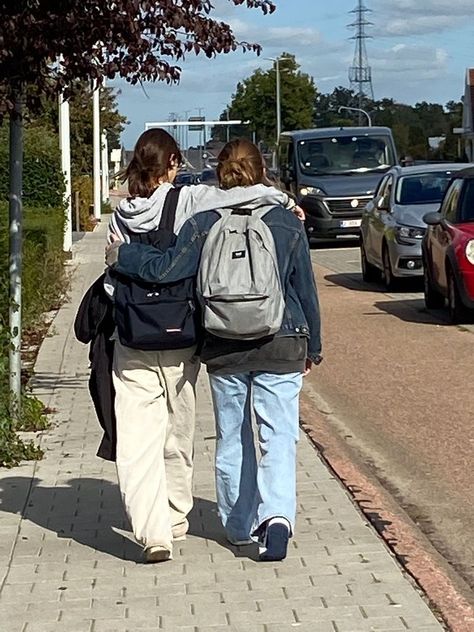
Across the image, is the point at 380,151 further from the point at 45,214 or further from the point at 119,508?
the point at 119,508

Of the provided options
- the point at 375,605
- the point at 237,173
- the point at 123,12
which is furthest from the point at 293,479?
the point at 123,12

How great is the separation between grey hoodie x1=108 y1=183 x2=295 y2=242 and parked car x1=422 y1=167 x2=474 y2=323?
891cm

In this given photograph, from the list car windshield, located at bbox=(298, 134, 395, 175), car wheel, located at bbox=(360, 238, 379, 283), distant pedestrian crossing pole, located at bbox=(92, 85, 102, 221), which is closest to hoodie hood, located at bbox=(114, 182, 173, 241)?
car wheel, located at bbox=(360, 238, 379, 283)

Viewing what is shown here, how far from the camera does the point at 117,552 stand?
598 centimetres

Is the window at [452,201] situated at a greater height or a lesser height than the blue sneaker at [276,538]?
greater

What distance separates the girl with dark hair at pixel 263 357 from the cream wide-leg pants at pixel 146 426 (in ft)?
0.59

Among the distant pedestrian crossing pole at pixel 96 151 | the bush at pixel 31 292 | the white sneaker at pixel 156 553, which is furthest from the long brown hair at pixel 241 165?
the distant pedestrian crossing pole at pixel 96 151

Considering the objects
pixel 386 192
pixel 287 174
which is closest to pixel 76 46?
pixel 386 192

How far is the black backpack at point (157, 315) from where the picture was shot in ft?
17.9

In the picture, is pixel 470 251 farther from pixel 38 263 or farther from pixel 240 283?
pixel 240 283

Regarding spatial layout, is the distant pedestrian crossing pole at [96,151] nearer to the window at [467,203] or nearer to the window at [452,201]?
the window at [452,201]

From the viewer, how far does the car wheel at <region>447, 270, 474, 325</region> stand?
1454 cm

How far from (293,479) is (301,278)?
858 mm

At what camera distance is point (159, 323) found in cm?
547
